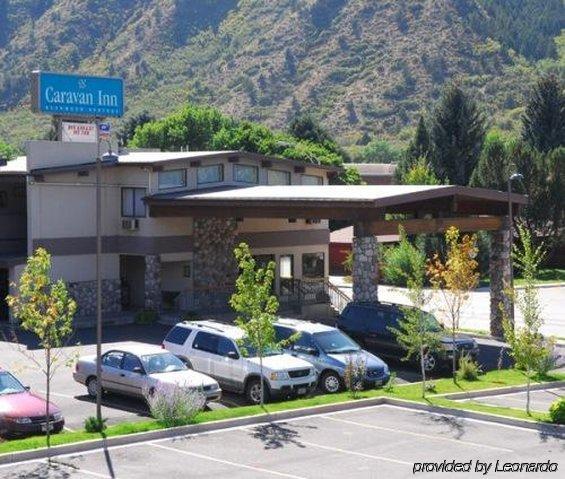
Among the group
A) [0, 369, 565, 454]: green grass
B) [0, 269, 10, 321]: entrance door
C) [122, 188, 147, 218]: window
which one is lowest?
[0, 369, 565, 454]: green grass

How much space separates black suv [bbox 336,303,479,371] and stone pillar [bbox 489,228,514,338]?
7.27 m

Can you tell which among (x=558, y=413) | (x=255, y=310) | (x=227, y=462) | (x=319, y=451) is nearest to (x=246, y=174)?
(x=255, y=310)

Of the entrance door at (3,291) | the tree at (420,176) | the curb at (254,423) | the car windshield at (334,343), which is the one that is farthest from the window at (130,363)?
the tree at (420,176)

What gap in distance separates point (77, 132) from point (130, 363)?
63.1ft

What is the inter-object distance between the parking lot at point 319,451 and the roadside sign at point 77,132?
22.0 meters

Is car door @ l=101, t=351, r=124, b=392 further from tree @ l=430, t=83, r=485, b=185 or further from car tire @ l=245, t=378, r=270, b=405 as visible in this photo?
tree @ l=430, t=83, r=485, b=185

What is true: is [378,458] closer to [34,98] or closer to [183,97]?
[34,98]

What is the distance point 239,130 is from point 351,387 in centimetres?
5549

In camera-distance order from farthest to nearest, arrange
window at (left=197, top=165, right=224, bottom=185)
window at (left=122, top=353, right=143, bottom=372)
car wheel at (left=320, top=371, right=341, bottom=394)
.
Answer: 1. window at (left=197, top=165, right=224, bottom=185)
2. car wheel at (left=320, top=371, right=341, bottom=394)
3. window at (left=122, top=353, right=143, bottom=372)

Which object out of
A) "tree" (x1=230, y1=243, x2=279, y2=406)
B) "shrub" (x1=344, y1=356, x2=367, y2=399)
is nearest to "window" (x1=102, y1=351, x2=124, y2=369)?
"tree" (x1=230, y1=243, x2=279, y2=406)

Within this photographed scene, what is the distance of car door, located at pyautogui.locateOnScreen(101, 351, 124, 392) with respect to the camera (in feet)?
81.5

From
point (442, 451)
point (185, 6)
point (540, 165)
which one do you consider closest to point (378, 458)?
point (442, 451)

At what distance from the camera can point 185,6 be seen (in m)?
198

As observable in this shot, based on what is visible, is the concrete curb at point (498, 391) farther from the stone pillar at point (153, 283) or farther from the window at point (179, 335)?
the stone pillar at point (153, 283)
